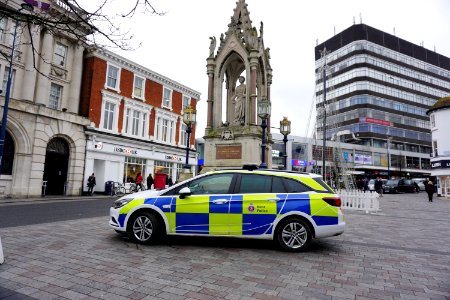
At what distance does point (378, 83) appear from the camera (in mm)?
A: 61656

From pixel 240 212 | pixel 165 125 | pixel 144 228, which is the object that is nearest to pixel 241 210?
pixel 240 212

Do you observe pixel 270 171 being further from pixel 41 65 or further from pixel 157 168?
pixel 157 168

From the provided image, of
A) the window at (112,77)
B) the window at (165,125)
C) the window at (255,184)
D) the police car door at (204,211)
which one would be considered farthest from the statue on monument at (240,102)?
the window at (165,125)

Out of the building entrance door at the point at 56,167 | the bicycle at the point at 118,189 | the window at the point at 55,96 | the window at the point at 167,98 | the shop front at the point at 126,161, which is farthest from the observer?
the window at the point at 167,98

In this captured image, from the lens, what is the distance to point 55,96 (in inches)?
885

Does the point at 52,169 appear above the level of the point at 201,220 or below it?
above

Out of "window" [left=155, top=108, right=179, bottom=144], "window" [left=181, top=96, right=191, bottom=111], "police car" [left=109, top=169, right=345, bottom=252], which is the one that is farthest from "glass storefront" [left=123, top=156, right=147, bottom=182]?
"police car" [left=109, top=169, right=345, bottom=252]

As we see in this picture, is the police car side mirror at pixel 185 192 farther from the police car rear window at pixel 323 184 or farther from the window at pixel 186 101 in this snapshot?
the window at pixel 186 101

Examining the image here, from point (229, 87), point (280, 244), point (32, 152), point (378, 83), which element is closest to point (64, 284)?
point (280, 244)

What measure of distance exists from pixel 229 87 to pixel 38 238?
11.2 metres

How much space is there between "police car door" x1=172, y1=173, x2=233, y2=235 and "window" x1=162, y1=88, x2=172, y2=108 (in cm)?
2733

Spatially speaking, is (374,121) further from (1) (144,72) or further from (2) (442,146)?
(1) (144,72)

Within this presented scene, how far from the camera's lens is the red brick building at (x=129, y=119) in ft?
82.0

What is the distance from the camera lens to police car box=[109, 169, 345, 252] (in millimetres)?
5719
